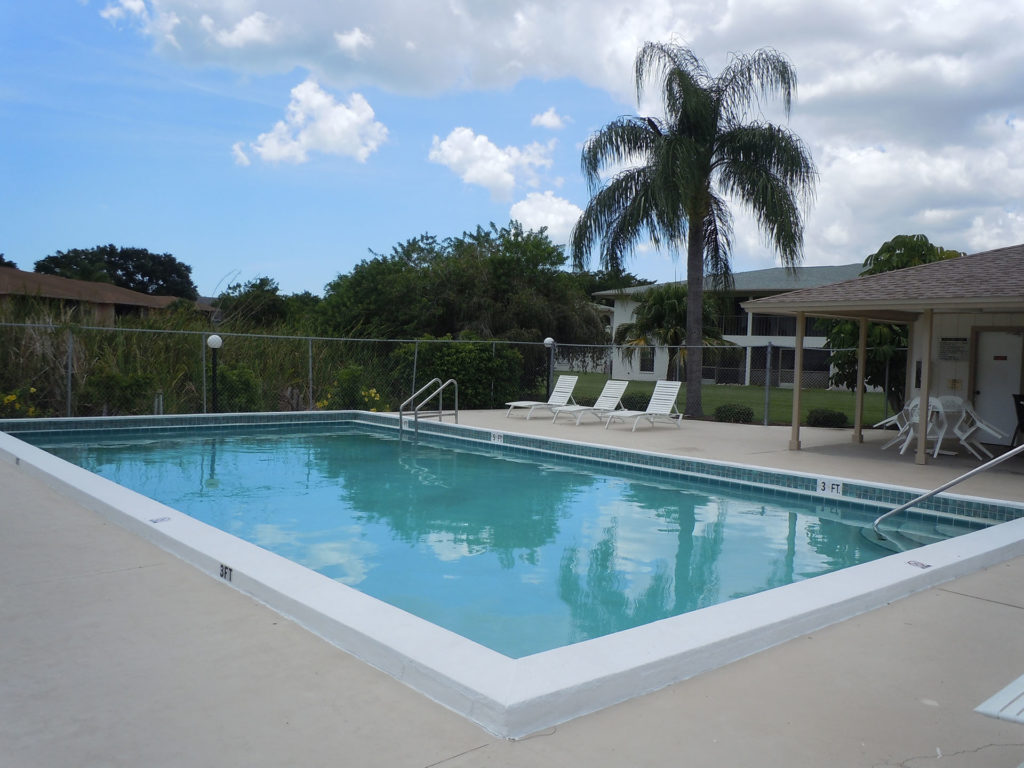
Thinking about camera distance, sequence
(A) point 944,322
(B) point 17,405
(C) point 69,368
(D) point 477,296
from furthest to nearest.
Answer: (D) point 477,296
(C) point 69,368
(B) point 17,405
(A) point 944,322

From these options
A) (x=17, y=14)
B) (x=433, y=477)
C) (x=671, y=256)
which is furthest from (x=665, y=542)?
(x=17, y=14)

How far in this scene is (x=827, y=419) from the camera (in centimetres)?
1548

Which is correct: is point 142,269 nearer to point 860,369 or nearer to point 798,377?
point 798,377

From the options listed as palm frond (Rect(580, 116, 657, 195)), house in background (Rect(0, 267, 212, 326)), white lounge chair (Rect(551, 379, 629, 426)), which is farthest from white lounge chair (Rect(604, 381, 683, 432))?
house in background (Rect(0, 267, 212, 326))

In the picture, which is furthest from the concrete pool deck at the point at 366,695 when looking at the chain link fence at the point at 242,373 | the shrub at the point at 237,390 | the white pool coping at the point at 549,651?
the shrub at the point at 237,390

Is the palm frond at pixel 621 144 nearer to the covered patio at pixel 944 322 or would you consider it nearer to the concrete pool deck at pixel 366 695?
the covered patio at pixel 944 322

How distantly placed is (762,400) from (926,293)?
47.2 ft

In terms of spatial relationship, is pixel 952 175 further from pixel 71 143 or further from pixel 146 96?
pixel 71 143

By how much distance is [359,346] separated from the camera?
712 inches

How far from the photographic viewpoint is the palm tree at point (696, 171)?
1595cm

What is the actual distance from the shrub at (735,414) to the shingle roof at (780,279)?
51.4ft

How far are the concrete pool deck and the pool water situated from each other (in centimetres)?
154

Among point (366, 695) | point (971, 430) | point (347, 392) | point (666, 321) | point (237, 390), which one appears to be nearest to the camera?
point (366, 695)

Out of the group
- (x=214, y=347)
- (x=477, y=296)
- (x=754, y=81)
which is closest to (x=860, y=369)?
(x=754, y=81)
